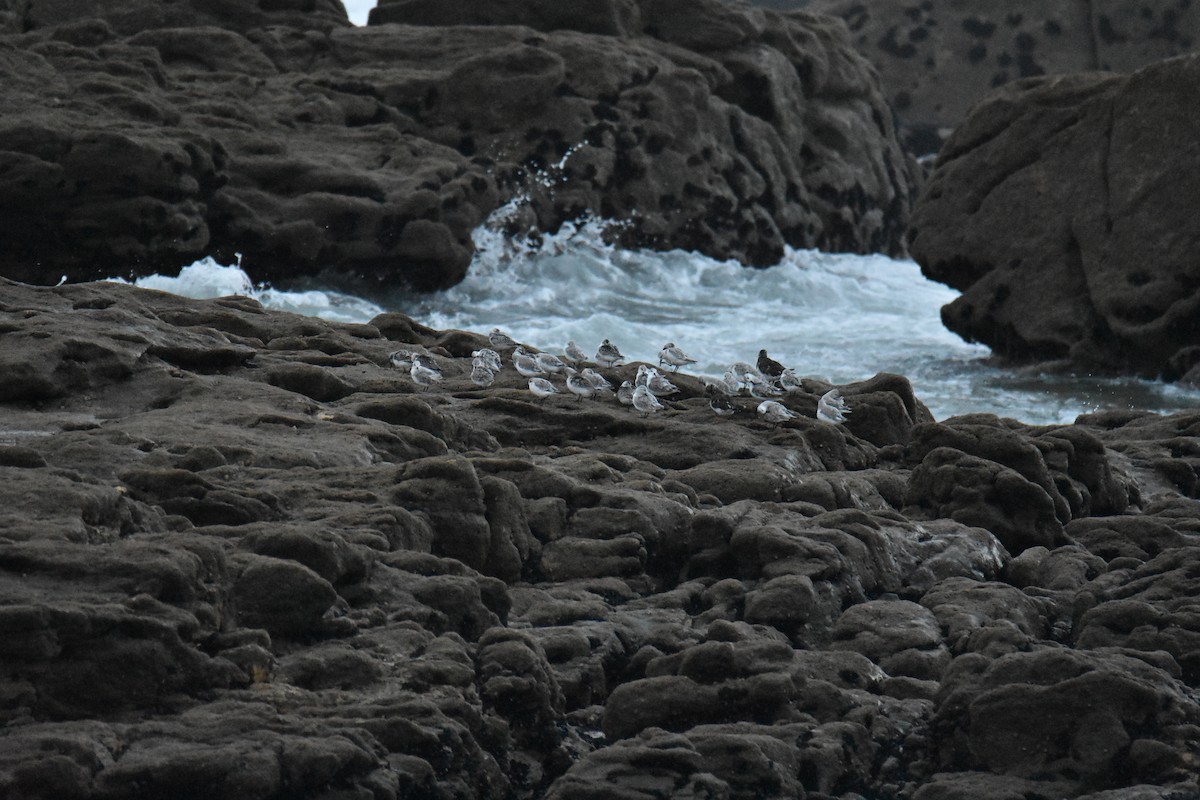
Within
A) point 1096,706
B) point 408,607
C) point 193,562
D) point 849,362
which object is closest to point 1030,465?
point 1096,706

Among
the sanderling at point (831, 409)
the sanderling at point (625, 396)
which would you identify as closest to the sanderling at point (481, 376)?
the sanderling at point (625, 396)

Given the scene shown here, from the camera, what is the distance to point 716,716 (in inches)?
263

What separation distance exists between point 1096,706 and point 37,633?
4.15 meters

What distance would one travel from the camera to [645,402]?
10594 mm

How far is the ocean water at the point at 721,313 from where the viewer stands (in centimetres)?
1731

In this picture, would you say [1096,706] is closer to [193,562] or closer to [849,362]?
[193,562]

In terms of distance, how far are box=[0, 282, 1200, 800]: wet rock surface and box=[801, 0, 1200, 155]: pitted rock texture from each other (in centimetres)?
2994

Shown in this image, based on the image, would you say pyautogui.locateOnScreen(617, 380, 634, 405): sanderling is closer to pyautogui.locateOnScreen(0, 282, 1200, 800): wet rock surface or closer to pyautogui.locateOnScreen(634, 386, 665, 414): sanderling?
pyautogui.locateOnScreen(634, 386, 665, 414): sanderling

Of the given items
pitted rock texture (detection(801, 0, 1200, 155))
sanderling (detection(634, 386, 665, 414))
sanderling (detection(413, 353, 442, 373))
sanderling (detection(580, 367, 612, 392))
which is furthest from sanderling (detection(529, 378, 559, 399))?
pitted rock texture (detection(801, 0, 1200, 155))

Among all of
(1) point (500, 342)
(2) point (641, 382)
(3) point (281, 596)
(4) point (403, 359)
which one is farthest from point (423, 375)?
(3) point (281, 596)

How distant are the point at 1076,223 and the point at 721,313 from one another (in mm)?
5875

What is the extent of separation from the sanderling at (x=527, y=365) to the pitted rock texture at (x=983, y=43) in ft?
94.2

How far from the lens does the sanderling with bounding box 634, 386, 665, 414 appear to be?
10.6 meters

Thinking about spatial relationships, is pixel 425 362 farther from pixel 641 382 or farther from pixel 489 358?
pixel 641 382
